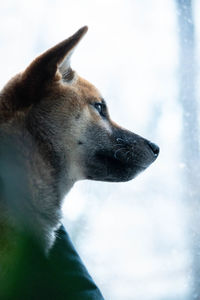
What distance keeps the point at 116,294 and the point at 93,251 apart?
0.57 feet

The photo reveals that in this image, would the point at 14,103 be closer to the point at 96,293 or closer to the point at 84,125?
the point at 84,125

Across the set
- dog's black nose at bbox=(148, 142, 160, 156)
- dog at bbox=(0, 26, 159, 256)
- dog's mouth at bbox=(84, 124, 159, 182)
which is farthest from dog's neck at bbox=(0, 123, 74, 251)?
dog's black nose at bbox=(148, 142, 160, 156)

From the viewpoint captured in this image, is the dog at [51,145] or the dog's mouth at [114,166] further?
the dog's mouth at [114,166]

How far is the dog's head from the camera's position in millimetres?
691

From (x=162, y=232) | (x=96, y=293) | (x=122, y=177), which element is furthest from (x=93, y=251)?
(x=96, y=293)

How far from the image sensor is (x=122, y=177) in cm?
82

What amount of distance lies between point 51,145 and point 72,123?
0.21 feet

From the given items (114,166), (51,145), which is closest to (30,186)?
(51,145)

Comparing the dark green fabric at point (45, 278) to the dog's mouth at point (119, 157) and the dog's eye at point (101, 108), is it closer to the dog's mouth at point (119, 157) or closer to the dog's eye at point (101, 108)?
the dog's mouth at point (119, 157)

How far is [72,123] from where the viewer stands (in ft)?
2.46

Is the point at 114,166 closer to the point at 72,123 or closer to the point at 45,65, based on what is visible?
the point at 72,123

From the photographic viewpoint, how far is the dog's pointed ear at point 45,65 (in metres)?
0.68

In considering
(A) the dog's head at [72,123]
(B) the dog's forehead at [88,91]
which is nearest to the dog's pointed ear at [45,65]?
(A) the dog's head at [72,123]

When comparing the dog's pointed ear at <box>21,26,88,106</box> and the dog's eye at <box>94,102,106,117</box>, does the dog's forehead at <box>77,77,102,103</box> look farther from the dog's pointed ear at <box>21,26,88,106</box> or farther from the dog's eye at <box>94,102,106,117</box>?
the dog's pointed ear at <box>21,26,88,106</box>
